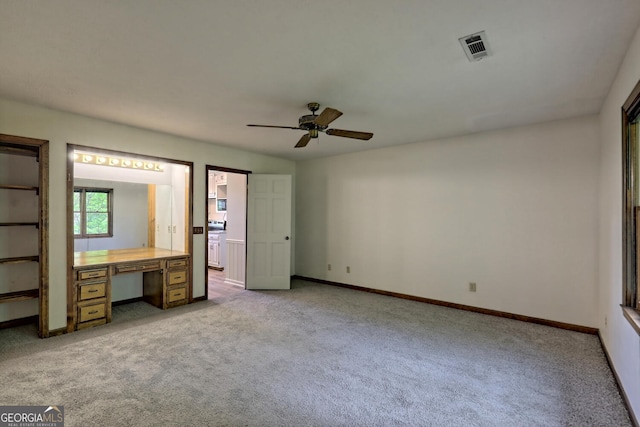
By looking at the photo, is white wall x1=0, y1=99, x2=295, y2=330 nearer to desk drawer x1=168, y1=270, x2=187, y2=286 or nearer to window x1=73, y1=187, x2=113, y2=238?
desk drawer x1=168, y1=270, x2=187, y2=286

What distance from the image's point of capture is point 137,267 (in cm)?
404

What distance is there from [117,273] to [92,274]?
28cm

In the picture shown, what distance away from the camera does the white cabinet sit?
274 inches

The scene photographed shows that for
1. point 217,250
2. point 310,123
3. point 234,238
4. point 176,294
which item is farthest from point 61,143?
point 217,250

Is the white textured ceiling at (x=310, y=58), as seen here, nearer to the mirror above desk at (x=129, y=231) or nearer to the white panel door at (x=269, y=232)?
the mirror above desk at (x=129, y=231)

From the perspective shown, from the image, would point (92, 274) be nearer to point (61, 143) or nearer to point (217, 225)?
point (61, 143)

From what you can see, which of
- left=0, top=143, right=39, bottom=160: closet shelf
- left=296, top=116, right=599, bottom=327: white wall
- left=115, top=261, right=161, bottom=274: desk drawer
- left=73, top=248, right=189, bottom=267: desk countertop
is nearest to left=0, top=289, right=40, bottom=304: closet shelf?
left=73, top=248, right=189, bottom=267: desk countertop

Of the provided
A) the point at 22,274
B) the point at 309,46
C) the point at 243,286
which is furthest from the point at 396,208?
the point at 22,274

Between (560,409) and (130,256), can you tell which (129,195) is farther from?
(560,409)

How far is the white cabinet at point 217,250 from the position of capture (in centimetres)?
695

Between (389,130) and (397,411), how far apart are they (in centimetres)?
317

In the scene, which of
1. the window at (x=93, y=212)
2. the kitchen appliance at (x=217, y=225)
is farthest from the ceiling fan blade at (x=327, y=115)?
the kitchen appliance at (x=217, y=225)

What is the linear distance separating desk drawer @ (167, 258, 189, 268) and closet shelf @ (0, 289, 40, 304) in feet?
4.53

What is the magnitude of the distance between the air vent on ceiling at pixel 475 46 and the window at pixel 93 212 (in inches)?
189
